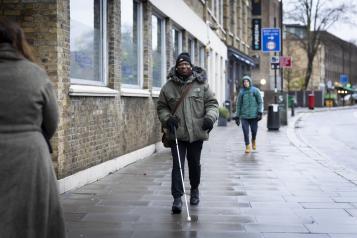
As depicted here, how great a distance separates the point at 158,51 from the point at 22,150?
41.4 ft

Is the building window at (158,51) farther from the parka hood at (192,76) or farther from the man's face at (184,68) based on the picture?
the man's face at (184,68)

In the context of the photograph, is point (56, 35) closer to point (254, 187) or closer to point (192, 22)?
point (254, 187)

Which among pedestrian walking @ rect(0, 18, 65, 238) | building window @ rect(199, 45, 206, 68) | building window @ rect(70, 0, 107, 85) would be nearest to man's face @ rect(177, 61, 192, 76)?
building window @ rect(70, 0, 107, 85)

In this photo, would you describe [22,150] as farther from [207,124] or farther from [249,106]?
[249,106]

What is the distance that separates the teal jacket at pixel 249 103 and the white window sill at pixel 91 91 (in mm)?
4317

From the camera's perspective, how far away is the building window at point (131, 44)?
40.1 ft

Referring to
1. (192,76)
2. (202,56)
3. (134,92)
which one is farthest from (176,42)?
(192,76)

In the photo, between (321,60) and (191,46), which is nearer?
(191,46)

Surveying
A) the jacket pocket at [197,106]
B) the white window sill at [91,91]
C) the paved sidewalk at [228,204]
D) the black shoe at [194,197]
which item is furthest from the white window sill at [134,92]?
the jacket pocket at [197,106]

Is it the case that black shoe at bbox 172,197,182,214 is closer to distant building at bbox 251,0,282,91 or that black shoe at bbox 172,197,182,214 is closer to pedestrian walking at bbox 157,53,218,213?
pedestrian walking at bbox 157,53,218,213

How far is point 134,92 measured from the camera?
12273mm

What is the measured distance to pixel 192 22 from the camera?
20.8 m

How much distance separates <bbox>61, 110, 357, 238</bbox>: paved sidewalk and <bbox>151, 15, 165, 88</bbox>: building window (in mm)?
3761

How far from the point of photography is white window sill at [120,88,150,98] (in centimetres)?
1150
